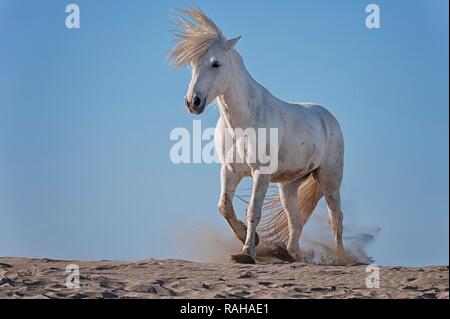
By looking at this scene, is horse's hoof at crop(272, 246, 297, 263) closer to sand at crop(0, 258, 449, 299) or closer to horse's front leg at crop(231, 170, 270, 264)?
horse's front leg at crop(231, 170, 270, 264)

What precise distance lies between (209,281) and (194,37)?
3081 mm

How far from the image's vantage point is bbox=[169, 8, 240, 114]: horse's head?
972 centimetres

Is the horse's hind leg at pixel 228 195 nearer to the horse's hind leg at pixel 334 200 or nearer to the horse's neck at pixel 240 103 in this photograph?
the horse's neck at pixel 240 103

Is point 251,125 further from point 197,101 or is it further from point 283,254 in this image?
point 283,254

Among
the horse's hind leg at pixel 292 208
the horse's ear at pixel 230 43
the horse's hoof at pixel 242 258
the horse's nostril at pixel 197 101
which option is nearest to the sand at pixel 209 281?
the horse's hoof at pixel 242 258

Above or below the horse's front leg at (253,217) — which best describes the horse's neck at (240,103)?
above

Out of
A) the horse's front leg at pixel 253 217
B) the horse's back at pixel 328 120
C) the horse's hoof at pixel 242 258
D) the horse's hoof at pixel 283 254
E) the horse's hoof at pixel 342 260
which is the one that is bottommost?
the horse's hoof at pixel 342 260

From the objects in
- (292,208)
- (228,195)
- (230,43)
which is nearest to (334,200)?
(292,208)

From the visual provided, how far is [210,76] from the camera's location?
9.90m

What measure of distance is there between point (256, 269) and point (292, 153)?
2049mm

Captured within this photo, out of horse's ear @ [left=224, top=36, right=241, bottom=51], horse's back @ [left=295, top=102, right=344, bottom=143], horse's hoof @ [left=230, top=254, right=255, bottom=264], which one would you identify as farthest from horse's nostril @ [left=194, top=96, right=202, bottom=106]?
horse's back @ [left=295, top=102, right=344, bottom=143]

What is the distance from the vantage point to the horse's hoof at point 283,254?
1110 centimetres
